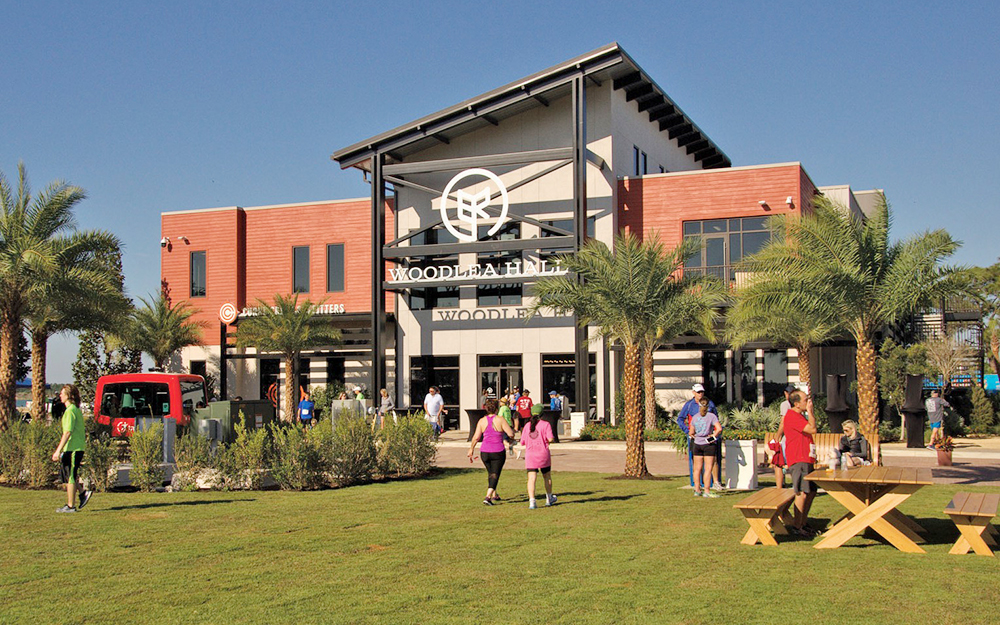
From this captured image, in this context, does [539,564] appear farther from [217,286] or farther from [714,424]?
[217,286]

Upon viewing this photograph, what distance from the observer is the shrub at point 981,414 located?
30328mm

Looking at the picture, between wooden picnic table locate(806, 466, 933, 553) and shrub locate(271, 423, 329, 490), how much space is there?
869 centimetres

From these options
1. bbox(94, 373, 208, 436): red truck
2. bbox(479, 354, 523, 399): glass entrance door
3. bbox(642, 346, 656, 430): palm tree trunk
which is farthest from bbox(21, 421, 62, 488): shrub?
bbox(479, 354, 523, 399): glass entrance door

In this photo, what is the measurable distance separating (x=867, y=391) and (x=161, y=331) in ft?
91.8

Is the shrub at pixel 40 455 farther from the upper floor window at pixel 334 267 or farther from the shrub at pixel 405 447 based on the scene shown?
the upper floor window at pixel 334 267

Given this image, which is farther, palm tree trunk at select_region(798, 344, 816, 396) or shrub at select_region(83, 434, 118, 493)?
palm tree trunk at select_region(798, 344, 816, 396)

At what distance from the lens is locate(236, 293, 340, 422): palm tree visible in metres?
34.1

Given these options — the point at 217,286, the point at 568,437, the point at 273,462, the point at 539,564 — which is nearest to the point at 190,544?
the point at 539,564

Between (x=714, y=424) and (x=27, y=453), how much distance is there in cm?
1167

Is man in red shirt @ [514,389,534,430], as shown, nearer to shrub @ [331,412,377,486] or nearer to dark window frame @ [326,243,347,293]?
shrub @ [331,412,377,486]

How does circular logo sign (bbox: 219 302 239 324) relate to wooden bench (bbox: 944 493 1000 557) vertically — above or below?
above

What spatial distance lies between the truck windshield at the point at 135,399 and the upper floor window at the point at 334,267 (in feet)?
42.8

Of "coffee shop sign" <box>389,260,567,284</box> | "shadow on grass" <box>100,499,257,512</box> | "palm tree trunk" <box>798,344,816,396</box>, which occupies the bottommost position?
"shadow on grass" <box>100,499,257,512</box>

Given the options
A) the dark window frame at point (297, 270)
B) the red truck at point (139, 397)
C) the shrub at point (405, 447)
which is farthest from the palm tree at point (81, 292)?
the dark window frame at point (297, 270)
